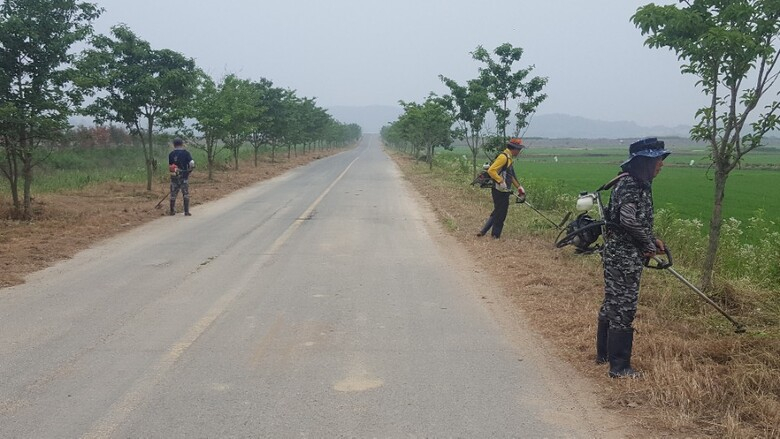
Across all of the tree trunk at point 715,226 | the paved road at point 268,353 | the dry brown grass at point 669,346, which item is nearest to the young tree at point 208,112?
the paved road at point 268,353

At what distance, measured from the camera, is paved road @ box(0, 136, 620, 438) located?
339 centimetres

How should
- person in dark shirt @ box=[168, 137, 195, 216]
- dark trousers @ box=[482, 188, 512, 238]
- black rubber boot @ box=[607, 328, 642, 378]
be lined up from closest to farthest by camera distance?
black rubber boot @ box=[607, 328, 642, 378] < dark trousers @ box=[482, 188, 512, 238] < person in dark shirt @ box=[168, 137, 195, 216]

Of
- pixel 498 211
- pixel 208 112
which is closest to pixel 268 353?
pixel 498 211

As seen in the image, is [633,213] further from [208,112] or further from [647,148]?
[208,112]

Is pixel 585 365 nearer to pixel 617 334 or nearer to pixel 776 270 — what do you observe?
pixel 617 334

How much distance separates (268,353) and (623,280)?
266 centimetres

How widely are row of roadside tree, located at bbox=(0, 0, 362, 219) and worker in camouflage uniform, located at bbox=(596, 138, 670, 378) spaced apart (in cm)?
954

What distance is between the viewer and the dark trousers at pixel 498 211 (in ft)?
30.5

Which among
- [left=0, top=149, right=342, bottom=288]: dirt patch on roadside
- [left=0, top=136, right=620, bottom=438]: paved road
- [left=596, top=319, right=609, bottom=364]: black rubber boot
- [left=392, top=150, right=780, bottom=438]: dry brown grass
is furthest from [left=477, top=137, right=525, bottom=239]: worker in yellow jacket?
[left=0, top=149, right=342, bottom=288]: dirt patch on roadside

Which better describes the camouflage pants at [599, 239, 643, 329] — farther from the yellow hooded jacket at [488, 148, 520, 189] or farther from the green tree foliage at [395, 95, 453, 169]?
the green tree foliage at [395, 95, 453, 169]

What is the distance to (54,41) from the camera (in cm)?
1047

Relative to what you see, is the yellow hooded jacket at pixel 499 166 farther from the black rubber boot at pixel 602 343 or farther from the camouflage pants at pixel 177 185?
the camouflage pants at pixel 177 185

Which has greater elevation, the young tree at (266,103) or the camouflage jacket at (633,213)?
the young tree at (266,103)

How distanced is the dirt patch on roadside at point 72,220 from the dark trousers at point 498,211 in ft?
21.1
